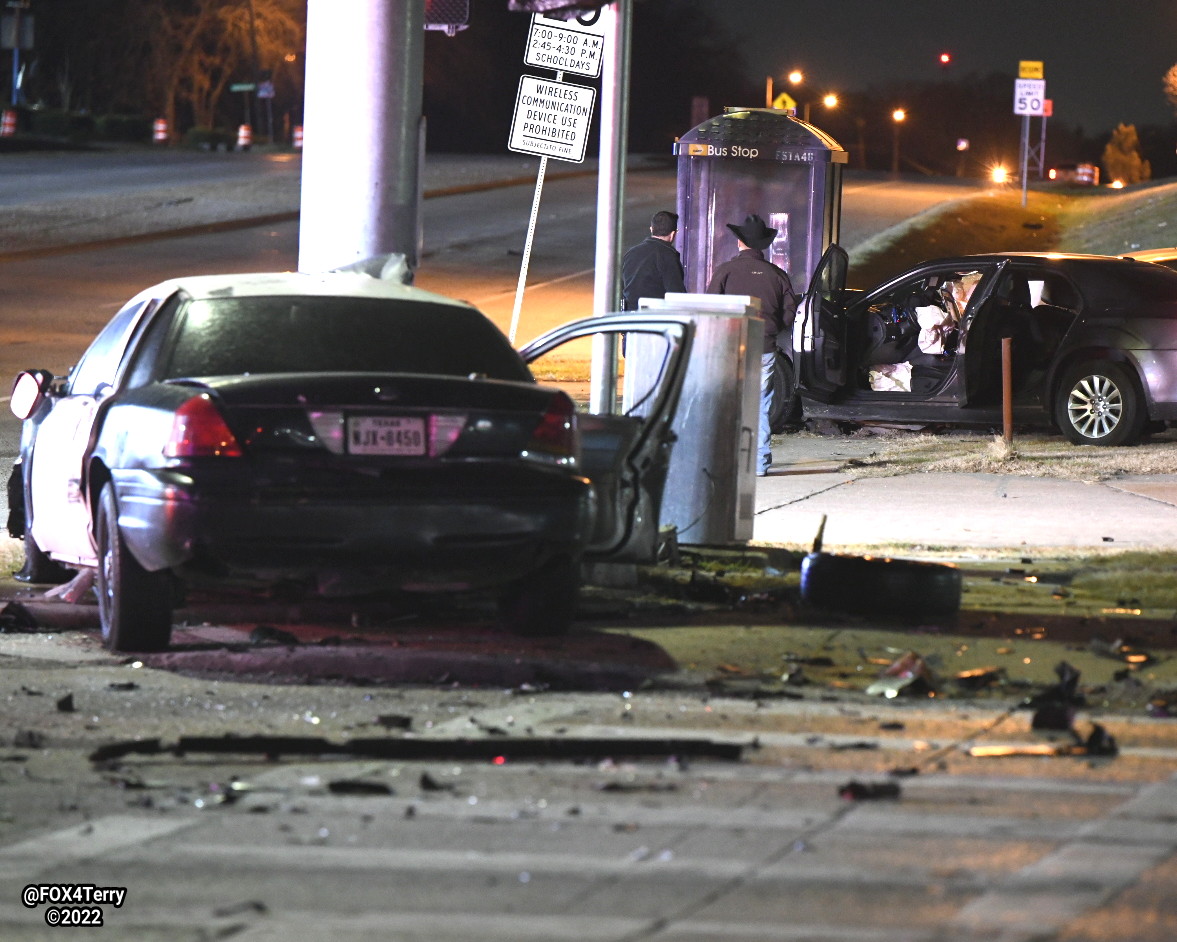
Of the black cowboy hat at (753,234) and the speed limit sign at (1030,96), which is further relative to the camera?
the speed limit sign at (1030,96)

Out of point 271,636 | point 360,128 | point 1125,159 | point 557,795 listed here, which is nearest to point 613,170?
point 360,128

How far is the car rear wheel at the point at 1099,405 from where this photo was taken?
15398 millimetres

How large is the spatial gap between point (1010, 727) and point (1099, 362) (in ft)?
30.3

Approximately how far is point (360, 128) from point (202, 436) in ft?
12.8

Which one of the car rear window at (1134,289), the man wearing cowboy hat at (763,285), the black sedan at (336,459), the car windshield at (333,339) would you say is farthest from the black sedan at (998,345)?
the car windshield at (333,339)

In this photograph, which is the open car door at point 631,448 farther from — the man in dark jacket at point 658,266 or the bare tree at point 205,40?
the bare tree at point 205,40

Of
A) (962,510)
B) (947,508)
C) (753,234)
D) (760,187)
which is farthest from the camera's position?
(760,187)

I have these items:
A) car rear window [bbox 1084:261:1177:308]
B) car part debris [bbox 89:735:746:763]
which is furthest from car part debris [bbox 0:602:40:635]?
car rear window [bbox 1084:261:1177:308]

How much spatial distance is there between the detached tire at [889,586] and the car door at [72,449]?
10.6 feet

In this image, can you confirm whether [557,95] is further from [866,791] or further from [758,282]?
[866,791]

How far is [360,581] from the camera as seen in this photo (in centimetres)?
757

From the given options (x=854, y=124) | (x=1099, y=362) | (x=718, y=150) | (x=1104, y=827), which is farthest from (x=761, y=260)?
(x=854, y=124)

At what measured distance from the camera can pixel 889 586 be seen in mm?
8703

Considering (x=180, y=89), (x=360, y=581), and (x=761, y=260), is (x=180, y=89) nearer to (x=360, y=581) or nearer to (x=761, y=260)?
(x=761, y=260)
